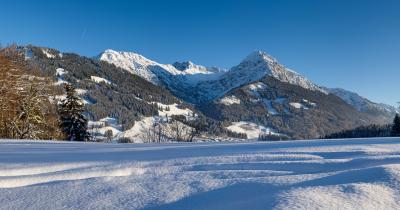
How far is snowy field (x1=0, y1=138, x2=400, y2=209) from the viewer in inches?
128

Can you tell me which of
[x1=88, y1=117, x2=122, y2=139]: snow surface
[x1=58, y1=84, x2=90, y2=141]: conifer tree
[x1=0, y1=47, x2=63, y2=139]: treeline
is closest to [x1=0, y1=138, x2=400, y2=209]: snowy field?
[x1=0, y1=47, x2=63, y2=139]: treeline

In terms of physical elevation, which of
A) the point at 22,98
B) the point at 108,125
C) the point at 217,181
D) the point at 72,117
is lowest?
the point at 217,181

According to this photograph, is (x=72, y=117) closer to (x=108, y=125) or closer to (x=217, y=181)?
(x=217, y=181)

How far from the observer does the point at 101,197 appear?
3.80 metres

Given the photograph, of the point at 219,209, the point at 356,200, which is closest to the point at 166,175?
the point at 219,209

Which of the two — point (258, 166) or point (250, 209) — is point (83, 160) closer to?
point (258, 166)

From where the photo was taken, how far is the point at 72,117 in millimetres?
36312

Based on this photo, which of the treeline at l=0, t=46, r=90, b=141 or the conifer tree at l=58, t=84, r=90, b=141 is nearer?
the treeline at l=0, t=46, r=90, b=141

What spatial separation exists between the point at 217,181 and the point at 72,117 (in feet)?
113

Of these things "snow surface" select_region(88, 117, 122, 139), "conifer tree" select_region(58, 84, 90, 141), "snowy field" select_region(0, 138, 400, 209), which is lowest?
"snowy field" select_region(0, 138, 400, 209)

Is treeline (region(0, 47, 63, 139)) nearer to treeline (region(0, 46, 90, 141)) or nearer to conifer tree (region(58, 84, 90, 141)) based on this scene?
treeline (region(0, 46, 90, 141))

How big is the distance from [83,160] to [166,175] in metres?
2.15

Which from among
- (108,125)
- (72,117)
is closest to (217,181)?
(72,117)

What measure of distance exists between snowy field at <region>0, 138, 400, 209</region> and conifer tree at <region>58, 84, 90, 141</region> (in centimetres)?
3139
